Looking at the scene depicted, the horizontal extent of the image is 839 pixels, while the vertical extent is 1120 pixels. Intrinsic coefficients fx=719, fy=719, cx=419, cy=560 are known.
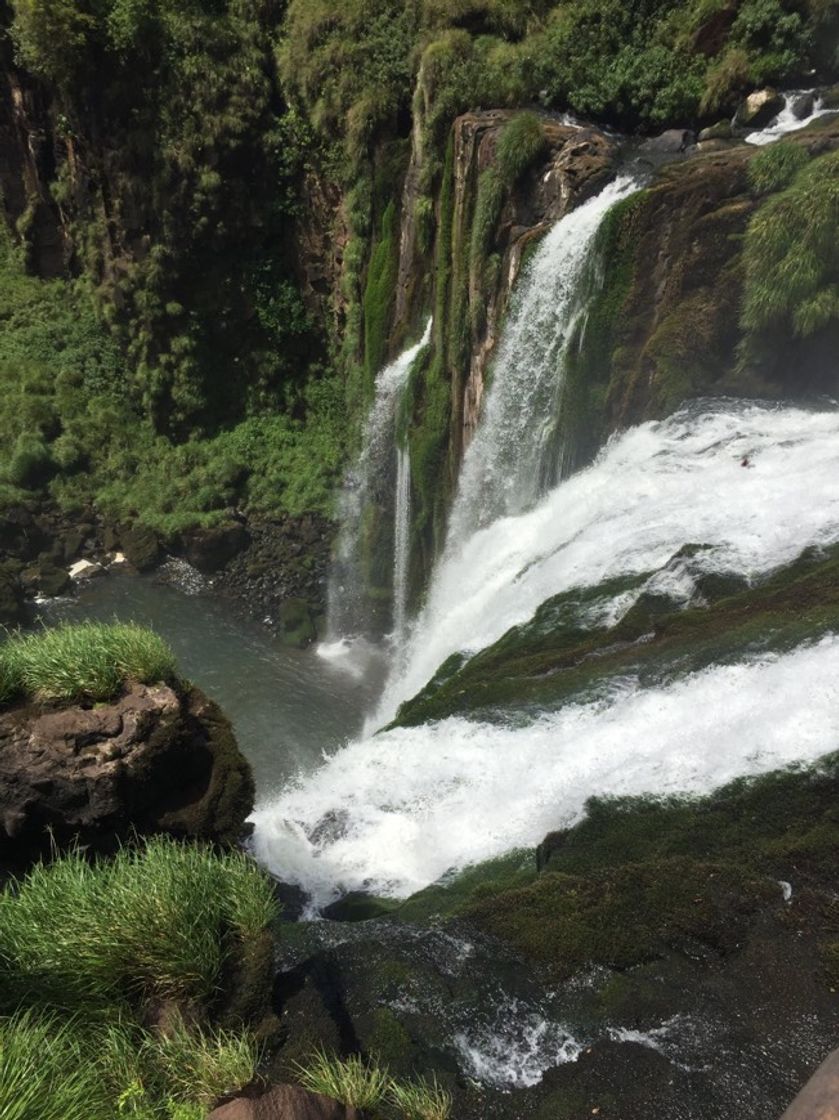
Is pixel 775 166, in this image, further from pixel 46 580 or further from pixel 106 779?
pixel 46 580

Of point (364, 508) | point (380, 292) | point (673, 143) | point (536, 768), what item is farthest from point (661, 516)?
point (380, 292)

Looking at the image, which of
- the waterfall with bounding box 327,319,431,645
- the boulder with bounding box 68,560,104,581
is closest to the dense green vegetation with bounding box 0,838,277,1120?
the waterfall with bounding box 327,319,431,645

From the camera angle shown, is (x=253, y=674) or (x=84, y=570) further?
(x=84, y=570)

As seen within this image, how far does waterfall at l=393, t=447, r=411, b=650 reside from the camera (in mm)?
16000

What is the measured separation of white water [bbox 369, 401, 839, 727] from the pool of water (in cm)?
131

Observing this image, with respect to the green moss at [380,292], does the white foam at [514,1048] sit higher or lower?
lower

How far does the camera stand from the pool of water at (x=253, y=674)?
1309cm

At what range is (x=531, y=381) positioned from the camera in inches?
508

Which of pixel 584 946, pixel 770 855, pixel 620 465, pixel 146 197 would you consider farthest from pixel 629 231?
pixel 146 197

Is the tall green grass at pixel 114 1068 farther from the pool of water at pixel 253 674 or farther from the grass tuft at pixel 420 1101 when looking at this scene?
the pool of water at pixel 253 674

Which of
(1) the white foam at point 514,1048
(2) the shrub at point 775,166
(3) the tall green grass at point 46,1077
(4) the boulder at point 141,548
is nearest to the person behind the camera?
(3) the tall green grass at point 46,1077

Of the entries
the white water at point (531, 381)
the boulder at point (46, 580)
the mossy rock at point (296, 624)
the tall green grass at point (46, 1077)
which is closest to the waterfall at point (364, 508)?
the mossy rock at point (296, 624)

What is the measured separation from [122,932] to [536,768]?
3.77 metres

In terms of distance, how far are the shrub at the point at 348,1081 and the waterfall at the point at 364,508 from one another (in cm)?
1297
